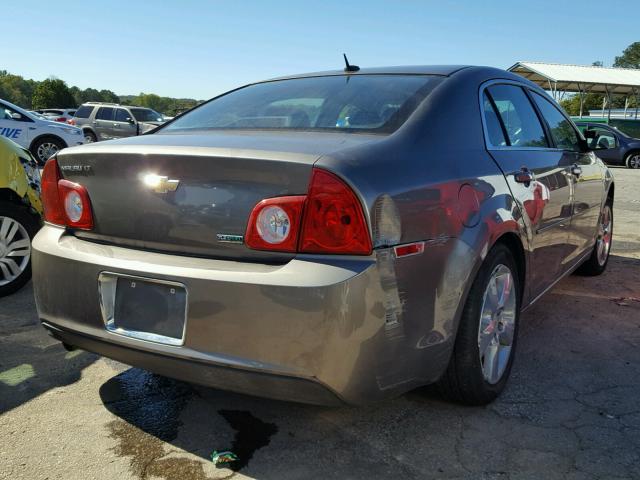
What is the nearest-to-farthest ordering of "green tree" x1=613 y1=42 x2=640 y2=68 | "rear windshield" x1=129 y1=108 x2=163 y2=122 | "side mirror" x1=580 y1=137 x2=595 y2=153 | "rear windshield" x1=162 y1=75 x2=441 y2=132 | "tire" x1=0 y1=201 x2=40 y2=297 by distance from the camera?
1. "rear windshield" x1=162 y1=75 x2=441 y2=132
2. "side mirror" x1=580 y1=137 x2=595 y2=153
3. "tire" x1=0 y1=201 x2=40 y2=297
4. "rear windshield" x1=129 y1=108 x2=163 y2=122
5. "green tree" x1=613 y1=42 x2=640 y2=68

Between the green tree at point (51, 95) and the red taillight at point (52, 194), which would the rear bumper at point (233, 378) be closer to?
the red taillight at point (52, 194)

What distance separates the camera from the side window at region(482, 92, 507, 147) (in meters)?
2.93

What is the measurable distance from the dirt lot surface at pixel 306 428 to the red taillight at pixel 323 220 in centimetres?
86

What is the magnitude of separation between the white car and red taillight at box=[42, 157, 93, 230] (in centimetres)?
1195

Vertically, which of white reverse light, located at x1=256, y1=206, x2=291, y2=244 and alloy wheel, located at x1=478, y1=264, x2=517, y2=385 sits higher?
white reverse light, located at x1=256, y1=206, x2=291, y2=244

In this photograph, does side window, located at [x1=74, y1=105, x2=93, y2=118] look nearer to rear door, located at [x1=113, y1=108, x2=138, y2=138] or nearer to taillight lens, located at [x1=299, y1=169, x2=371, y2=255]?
rear door, located at [x1=113, y1=108, x2=138, y2=138]

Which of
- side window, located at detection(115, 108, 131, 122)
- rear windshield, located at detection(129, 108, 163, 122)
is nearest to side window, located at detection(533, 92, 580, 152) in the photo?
side window, located at detection(115, 108, 131, 122)

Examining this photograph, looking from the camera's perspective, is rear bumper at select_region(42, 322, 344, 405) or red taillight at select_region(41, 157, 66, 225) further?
red taillight at select_region(41, 157, 66, 225)

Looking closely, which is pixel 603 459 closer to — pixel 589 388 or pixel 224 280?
pixel 589 388

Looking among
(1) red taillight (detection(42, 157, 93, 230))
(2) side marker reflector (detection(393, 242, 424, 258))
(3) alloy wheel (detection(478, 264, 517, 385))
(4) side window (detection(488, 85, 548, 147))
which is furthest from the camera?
(4) side window (detection(488, 85, 548, 147))

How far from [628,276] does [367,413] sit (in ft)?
12.1

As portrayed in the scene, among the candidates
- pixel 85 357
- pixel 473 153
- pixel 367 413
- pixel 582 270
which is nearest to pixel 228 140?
pixel 473 153

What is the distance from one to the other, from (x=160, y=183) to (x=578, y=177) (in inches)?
112

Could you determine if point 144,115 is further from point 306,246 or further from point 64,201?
point 306,246
